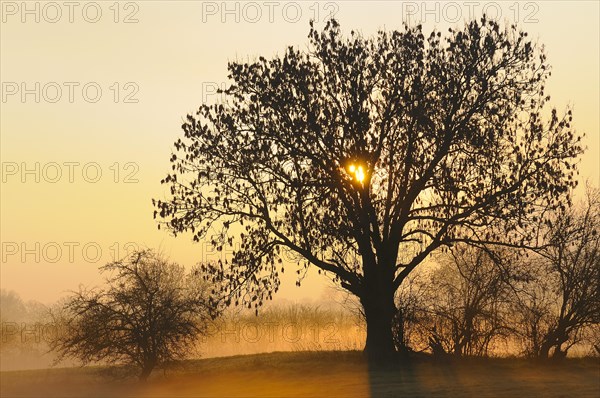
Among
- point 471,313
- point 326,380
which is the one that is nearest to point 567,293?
point 471,313

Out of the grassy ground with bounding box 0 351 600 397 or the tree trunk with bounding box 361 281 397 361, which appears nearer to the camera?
the grassy ground with bounding box 0 351 600 397

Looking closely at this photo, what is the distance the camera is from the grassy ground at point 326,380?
74.6ft

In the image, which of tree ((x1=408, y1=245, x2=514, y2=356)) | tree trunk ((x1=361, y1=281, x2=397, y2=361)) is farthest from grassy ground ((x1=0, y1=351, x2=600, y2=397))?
tree ((x1=408, y1=245, x2=514, y2=356))

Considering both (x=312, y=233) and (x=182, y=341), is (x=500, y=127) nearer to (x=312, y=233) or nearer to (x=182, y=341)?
(x=312, y=233)

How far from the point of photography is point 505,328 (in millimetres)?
31359

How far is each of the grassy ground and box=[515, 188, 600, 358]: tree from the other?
179cm

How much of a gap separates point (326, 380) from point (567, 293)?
37.0 ft

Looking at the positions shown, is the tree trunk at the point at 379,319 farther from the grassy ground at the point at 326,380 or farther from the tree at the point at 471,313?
the tree at the point at 471,313

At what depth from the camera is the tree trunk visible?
30391mm

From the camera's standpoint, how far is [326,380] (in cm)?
2677

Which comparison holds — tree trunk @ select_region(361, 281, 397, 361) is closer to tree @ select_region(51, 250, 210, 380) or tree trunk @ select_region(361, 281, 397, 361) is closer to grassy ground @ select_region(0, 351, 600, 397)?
grassy ground @ select_region(0, 351, 600, 397)

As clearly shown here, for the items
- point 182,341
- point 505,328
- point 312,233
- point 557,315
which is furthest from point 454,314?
point 182,341

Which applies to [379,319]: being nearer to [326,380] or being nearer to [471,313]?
[471,313]

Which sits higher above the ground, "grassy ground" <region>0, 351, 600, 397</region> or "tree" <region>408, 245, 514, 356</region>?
"tree" <region>408, 245, 514, 356</region>
